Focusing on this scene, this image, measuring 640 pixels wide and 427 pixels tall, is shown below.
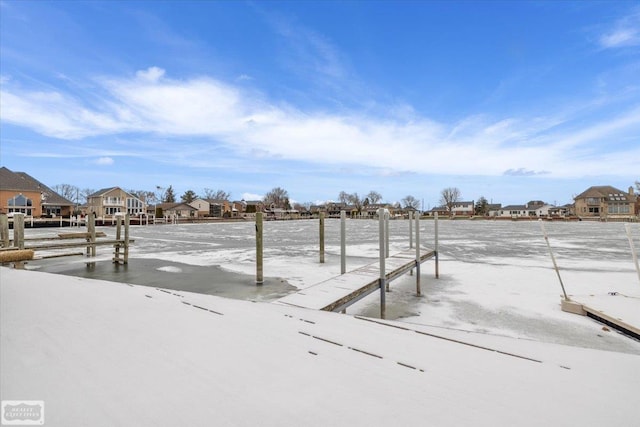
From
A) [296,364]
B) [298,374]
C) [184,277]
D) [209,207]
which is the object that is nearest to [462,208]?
[209,207]

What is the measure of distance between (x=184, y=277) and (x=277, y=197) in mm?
124148

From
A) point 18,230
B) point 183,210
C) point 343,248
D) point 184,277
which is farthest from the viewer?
point 183,210

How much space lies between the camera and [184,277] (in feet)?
28.0

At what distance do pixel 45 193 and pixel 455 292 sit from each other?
63513 mm

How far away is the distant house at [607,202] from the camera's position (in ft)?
255

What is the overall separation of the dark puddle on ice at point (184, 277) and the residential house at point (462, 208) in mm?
124931

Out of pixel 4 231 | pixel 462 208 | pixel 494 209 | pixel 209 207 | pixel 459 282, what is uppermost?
pixel 462 208

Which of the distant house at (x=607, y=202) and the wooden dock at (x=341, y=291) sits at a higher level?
the distant house at (x=607, y=202)

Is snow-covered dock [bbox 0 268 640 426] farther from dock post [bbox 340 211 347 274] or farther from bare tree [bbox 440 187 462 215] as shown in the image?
bare tree [bbox 440 187 462 215]

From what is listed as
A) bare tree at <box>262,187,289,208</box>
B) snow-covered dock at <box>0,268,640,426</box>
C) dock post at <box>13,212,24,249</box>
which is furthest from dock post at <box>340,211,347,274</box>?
bare tree at <box>262,187,289,208</box>

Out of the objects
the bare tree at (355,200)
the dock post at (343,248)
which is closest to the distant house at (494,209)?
the bare tree at (355,200)

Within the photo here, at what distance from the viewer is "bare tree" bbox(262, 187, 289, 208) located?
12912cm

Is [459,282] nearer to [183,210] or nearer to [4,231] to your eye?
[4,231]

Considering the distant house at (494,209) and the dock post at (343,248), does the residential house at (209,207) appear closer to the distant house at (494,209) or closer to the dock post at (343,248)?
the dock post at (343,248)
